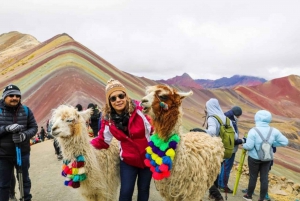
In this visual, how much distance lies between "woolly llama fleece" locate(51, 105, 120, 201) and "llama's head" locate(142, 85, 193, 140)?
39.8 inches

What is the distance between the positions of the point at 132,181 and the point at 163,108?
856 millimetres

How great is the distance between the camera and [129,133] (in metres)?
2.63

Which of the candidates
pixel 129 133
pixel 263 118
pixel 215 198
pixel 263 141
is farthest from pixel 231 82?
pixel 129 133

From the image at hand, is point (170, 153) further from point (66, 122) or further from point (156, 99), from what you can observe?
point (66, 122)

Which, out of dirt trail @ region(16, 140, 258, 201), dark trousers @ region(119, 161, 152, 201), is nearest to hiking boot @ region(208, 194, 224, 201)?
dirt trail @ region(16, 140, 258, 201)

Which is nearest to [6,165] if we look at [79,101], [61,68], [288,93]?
[79,101]

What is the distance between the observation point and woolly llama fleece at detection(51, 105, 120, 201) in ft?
9.55

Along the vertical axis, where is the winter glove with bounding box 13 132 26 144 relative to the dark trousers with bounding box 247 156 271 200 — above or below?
above

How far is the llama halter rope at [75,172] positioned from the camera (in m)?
2.91

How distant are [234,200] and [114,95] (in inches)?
139

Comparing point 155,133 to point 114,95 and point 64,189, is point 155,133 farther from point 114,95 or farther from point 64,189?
point 64,189

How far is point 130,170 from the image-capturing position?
2.67 meters

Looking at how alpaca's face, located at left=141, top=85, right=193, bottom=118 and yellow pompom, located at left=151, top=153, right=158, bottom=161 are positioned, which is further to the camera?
yellow pompom, located at left=151, top=153, right=158, bottom=161

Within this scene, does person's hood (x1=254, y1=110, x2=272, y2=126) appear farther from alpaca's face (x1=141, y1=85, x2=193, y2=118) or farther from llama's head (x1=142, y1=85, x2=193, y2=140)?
alpaca's face (x1=141, y1=85, x2=193, y2=118)
